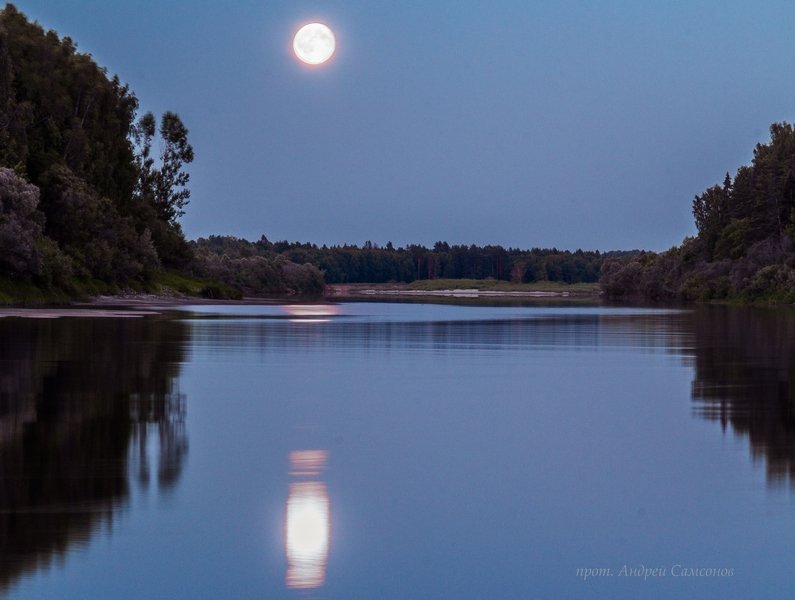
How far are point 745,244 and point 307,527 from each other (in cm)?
14583

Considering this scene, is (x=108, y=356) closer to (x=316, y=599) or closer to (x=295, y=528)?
(x=295, y=528)

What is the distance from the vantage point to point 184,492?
13289 millimetres

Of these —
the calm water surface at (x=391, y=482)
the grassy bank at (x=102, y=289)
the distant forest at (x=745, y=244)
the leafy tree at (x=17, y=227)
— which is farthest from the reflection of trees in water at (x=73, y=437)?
the distant forest at (x=745, y=244)

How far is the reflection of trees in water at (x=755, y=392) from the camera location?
16.8 m

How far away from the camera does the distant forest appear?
131875 mm

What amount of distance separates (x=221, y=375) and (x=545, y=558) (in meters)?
17.7

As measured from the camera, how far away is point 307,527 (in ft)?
38.7

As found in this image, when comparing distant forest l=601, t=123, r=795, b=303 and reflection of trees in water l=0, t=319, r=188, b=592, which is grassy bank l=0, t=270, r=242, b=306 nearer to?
reflection of trees in water l=0, t=319, r=188, b=592

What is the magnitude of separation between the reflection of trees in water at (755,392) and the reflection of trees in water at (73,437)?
8192mm

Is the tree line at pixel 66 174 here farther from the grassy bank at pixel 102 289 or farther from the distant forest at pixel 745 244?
the distant forest at pixel 745 244

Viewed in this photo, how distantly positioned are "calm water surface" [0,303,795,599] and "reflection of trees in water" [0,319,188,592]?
5cm

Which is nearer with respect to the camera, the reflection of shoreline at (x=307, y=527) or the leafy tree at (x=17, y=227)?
the reflection of shoreline at (x=307, y=527)

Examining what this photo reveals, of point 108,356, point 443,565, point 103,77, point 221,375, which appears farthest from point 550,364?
point 103,77

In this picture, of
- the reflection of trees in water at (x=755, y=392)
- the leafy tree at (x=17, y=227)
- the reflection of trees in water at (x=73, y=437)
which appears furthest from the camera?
the leafy tree at (x=17, y=227)
